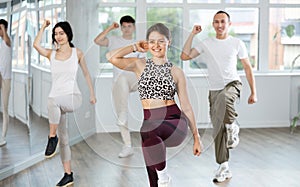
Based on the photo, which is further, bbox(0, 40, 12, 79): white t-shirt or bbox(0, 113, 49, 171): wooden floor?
bbox(0, 113, 49, 171): wooden floor

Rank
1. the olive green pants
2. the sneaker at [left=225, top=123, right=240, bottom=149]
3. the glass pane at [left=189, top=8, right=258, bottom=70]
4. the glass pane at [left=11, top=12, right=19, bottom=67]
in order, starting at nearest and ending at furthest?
the olive green pants → the sneaker at [left=225, top=123, right=240, bottom=149] → the glass pane at [left=11, top=12, right=19, bottom=67] → the glass pane at [left=189, top=8, right=258, bottom=70]

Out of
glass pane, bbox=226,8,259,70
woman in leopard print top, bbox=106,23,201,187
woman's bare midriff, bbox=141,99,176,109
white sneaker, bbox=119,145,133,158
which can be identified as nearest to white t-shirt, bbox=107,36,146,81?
woman in leopard print top, bbox=106,23,201,187

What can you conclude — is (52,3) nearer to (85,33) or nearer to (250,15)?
(85,33)

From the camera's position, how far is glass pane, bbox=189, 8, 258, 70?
8.38 meters

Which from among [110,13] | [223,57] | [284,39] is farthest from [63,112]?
[284,39]

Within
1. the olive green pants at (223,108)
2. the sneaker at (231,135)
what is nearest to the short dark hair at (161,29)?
the olive green pants at (223,108)

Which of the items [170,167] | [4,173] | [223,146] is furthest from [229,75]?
[4,173]

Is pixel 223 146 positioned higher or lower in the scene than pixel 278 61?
lower

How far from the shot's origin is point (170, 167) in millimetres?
5531

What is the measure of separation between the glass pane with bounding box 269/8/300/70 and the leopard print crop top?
5.01 metres

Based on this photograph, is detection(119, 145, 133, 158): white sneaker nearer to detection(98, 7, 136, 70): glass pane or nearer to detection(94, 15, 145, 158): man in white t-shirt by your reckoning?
detection(94, 15, 145, 158): man in white t-shirt

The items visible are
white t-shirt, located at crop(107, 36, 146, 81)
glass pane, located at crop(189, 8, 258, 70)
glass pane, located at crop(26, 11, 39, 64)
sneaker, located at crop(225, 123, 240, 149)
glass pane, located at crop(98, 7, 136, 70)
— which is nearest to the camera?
white t-shirt, located at crop(107, 36, 146, 81)

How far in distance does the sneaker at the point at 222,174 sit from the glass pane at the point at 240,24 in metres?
3.54

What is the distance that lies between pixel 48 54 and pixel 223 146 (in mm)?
1644
